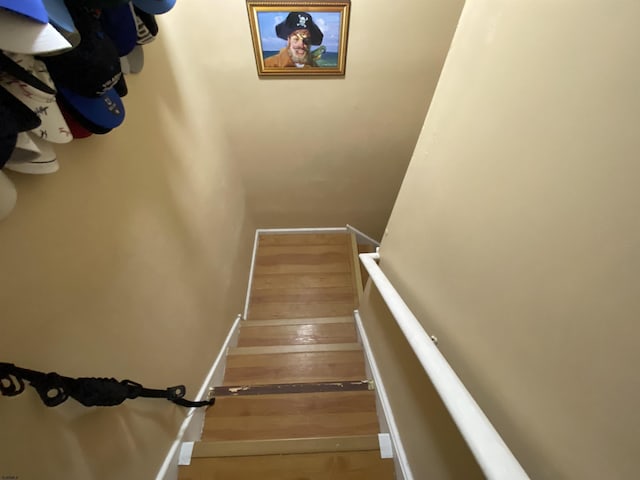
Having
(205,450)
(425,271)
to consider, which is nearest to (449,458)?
(425,271)

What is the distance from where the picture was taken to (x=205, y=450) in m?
1.21

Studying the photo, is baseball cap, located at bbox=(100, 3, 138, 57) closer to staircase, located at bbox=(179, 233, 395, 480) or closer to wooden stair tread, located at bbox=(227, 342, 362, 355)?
staircase, located at bbox=(179, 233, 395, 480)

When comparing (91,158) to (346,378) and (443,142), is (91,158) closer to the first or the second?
(443,142)

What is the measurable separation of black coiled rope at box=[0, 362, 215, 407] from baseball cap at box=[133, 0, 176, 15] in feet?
2.92

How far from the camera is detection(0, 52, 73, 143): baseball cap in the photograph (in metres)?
0.45

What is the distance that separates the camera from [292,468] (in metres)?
1.19

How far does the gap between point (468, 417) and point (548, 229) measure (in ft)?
1.19

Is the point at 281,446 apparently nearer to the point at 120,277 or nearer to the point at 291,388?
the point at 291,388

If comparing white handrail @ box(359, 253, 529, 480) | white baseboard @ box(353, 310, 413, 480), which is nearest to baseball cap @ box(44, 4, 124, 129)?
white handrail @ box(359, 253, 529, 480)

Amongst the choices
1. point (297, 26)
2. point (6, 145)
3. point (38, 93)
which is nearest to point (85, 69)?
point (38, 93)

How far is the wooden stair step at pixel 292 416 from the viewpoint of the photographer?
137 centimetres

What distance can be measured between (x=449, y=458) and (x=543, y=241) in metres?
0.59

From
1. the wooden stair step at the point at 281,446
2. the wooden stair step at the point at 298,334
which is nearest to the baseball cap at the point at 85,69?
the wooden stair step at the point at 281,446

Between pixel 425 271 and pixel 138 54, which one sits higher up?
pixel 138 54
